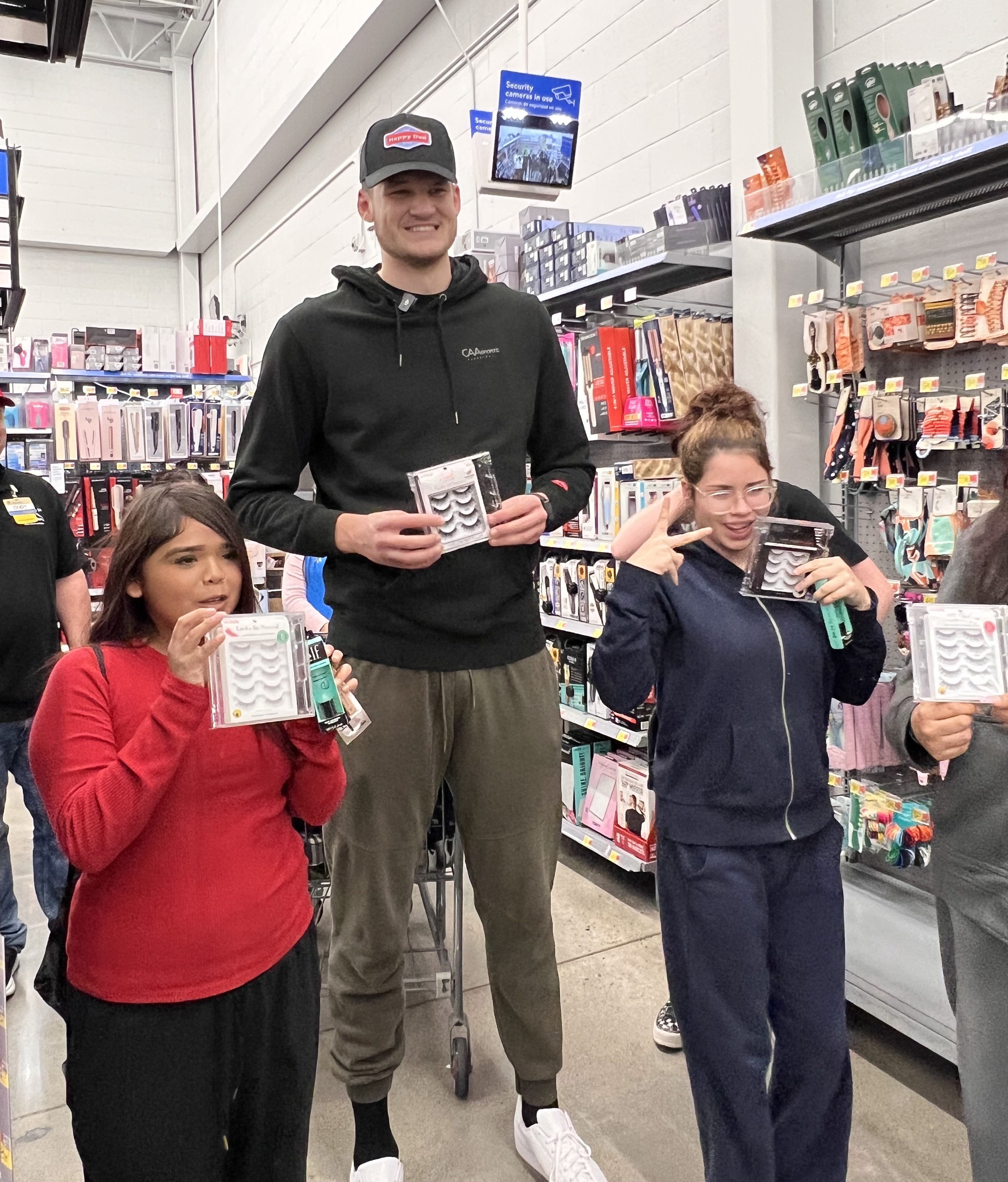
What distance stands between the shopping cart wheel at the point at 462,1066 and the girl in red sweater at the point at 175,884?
1014 millimetres

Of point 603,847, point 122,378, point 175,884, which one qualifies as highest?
point 122,378

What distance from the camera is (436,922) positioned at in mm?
2922

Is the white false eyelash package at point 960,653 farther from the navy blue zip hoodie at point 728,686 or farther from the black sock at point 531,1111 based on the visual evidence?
the black sock at point 531,1111

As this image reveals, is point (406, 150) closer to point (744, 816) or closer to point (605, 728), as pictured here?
point (744, 816)

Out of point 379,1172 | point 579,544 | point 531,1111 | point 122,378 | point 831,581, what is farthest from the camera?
point 122,378

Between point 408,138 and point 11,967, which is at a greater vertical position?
point 408,138

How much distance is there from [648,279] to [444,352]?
213 cm

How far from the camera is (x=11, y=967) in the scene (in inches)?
123

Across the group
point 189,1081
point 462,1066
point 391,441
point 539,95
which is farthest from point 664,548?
point 539,95

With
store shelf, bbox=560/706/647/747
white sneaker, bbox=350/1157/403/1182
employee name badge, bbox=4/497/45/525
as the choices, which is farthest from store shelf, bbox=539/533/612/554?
white sneaker, bbox=350/1157/403/1182

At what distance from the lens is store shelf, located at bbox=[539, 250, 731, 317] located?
10.9ft

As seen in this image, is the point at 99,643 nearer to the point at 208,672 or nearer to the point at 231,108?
the point at 208,672

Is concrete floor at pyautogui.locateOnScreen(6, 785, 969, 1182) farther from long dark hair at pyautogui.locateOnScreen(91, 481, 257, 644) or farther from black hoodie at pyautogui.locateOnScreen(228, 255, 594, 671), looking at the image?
long dark hair at pyautogui.locateOnScreen(91, 481, 257, 644)

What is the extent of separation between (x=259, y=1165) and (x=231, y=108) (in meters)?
10.1
